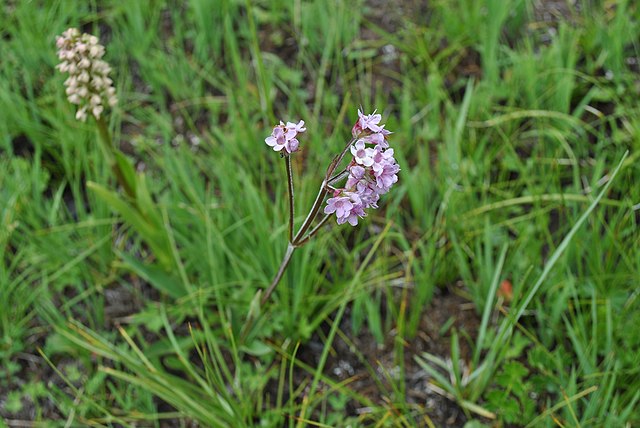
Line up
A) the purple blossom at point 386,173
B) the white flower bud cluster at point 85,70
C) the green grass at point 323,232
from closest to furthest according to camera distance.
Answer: the purple blossom at point 386,173, the white flower bud cluster at point 85,70, the green grass at point 323,232

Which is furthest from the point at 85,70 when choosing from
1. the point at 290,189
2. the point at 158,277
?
the point at 290,189

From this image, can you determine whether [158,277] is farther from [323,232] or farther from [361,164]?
[361,164]

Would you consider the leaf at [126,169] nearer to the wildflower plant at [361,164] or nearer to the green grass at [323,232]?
the green grass at [323,232]

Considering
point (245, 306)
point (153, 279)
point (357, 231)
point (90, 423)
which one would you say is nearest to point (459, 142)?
point (357, 231)

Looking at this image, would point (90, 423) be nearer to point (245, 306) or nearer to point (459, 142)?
point (245, 306)

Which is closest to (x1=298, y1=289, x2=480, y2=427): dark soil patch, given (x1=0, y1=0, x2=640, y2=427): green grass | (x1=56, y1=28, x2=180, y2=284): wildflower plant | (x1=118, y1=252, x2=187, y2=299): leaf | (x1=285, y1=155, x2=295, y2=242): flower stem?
(x1=0, y1=0, x2=640, y2=427): green grass

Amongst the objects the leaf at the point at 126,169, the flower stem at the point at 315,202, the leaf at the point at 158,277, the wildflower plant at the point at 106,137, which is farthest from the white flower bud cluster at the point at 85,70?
the flower stem at the point at 315,202
